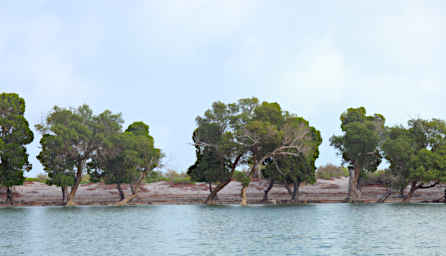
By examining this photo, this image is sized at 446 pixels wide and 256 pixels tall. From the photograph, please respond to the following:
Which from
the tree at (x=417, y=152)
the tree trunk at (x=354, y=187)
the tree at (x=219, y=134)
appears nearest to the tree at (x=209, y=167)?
the tree at (x=219, y=134)

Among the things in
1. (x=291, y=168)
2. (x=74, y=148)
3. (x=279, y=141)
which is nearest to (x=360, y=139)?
(x=291, y=168)

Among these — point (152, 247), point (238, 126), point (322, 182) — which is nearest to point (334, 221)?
point (152, 247)

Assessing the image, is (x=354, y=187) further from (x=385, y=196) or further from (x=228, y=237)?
(x=228, y=237)

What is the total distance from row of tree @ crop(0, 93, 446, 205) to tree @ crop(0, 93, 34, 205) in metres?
0.12

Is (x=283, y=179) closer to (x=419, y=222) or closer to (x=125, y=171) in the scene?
(x=125, y=171)

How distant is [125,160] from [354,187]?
103 ft

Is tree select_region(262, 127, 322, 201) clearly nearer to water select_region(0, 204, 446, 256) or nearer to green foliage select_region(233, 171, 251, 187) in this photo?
green foliage select_region(233, 171, 251, 187)

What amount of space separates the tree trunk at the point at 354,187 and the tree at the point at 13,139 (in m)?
43.3

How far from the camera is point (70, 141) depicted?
2229 inches

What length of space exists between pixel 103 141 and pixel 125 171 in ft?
16.1

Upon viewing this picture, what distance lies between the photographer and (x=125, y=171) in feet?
196

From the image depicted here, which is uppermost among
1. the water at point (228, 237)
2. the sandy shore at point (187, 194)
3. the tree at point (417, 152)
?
the tree at point (417, 152)

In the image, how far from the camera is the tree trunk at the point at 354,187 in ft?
209

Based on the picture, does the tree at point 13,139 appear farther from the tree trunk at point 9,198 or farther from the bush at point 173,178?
the bush at point 173,178
